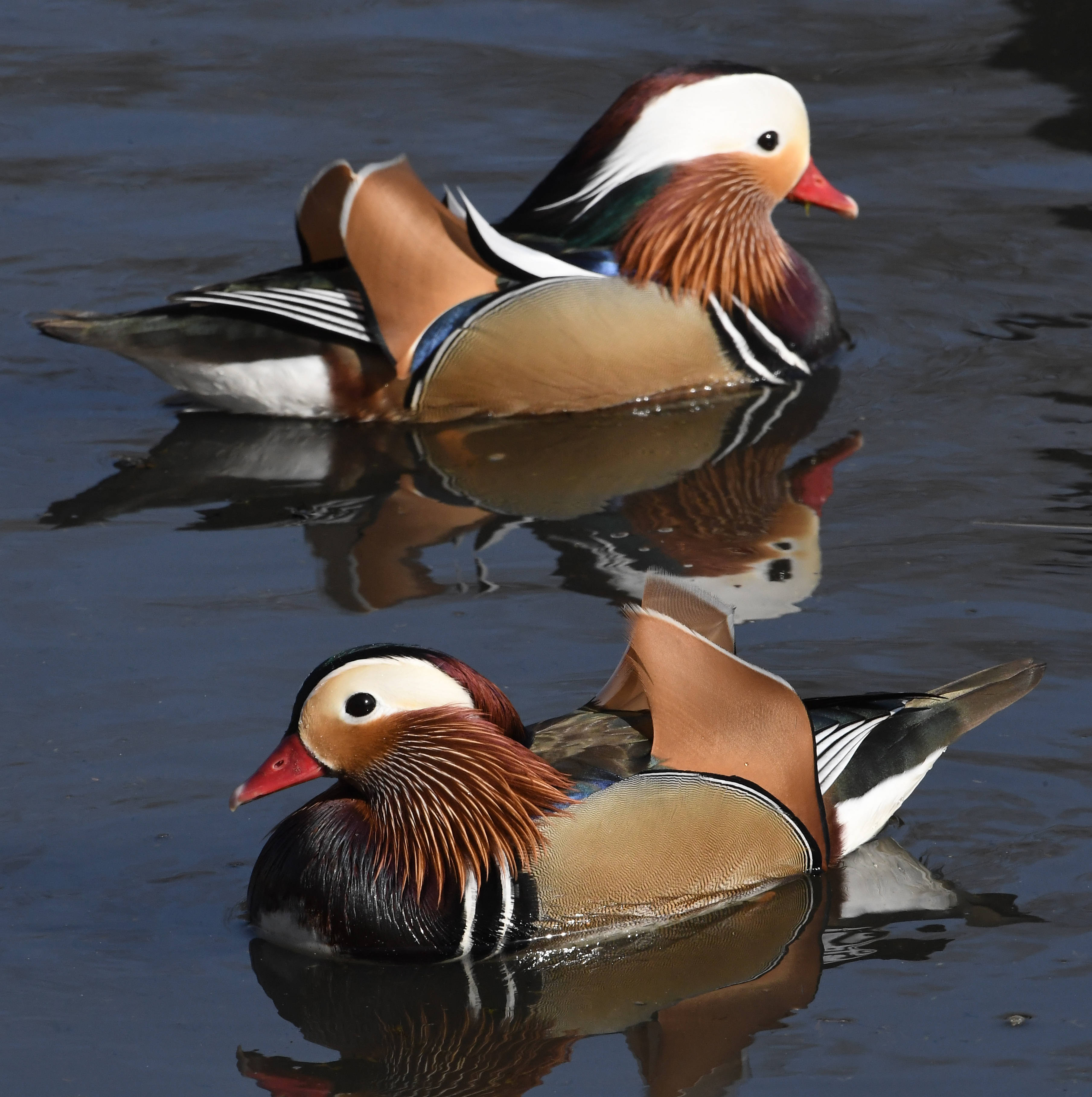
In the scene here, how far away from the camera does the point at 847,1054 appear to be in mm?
4523

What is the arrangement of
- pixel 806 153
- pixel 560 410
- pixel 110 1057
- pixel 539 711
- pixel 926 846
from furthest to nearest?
pixel 806 153, pixel 560 410, pixel 539 711, pixel 926 846, pixel 110 1057

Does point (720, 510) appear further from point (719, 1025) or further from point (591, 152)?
point (719, 1025)

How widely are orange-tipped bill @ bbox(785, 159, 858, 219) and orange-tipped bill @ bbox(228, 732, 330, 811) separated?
14.8 feet

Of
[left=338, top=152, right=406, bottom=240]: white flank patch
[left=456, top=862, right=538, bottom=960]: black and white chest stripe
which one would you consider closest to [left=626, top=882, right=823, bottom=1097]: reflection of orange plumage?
[left=456, top=862, right=538, bottom=960]: black and white chest stripe

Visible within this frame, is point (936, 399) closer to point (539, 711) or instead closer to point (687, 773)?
point (539, 711)

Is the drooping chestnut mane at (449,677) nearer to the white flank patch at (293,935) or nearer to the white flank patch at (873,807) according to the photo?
the white flank patch at (293,935)

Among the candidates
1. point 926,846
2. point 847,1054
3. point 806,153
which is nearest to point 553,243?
point 806,153

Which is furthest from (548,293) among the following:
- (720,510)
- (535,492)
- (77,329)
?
(77,329)

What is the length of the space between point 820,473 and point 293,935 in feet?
10.6

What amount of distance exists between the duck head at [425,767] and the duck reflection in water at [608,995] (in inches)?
10.1

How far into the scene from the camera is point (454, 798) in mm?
4887

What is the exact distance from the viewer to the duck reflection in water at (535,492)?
6.72 m

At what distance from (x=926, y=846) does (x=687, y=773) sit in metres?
0.78

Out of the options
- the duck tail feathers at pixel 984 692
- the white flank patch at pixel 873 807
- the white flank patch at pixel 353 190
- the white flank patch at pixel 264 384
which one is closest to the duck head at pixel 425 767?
the white flank patch at pixel 873 807
